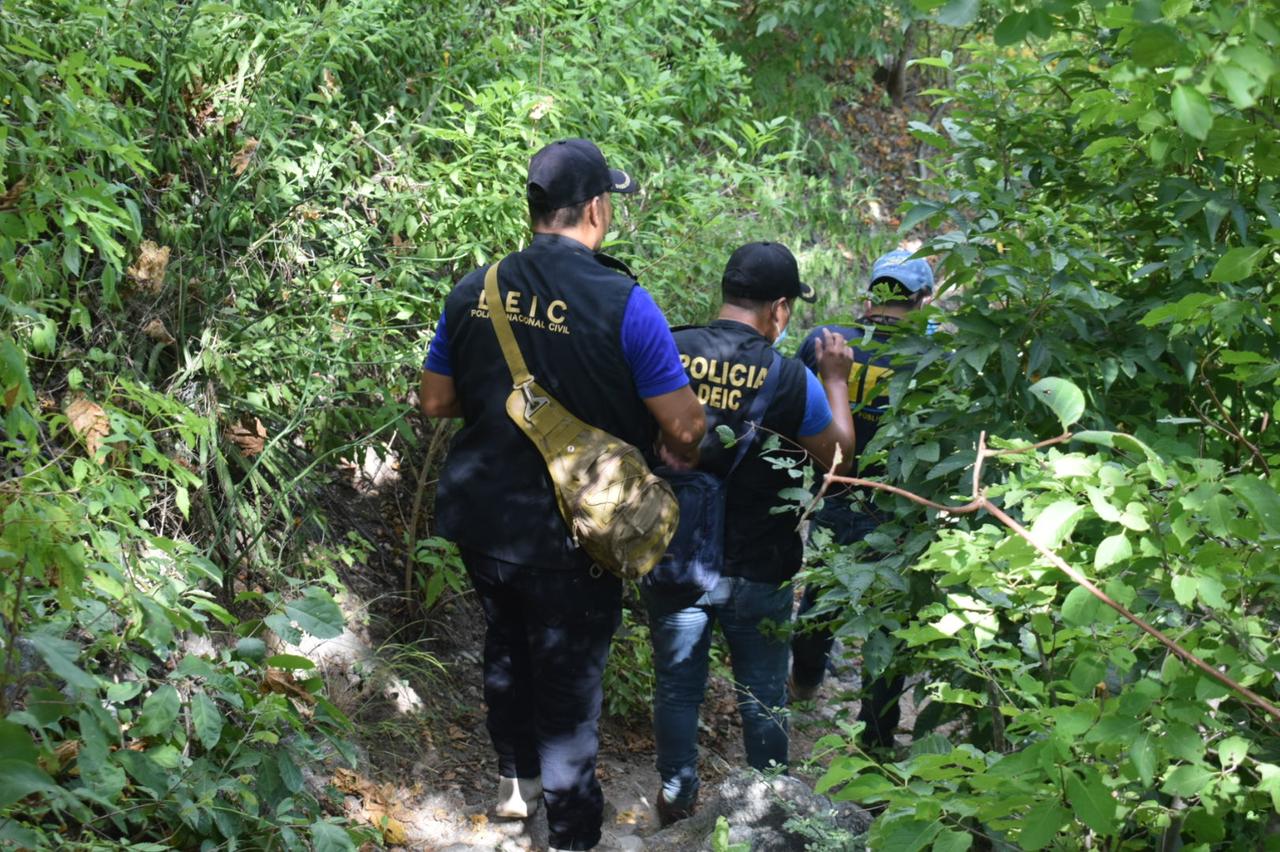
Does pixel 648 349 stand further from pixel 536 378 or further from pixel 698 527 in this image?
pixel 698 527

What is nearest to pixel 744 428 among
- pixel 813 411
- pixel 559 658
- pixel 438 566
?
pixel 813 411

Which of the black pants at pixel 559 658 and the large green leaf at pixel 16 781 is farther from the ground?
the large green leaf at pixel 16 781

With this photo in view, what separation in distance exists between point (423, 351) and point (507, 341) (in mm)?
1187

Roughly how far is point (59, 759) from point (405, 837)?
1.33 metres

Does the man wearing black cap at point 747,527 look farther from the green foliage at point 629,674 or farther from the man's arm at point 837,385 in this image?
the green foliage at point 629,674

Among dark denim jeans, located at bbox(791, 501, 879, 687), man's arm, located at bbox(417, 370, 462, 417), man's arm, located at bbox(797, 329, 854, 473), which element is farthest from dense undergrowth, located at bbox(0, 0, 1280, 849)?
dark denim jeans, located at bbox(791, 501, 879, 687)

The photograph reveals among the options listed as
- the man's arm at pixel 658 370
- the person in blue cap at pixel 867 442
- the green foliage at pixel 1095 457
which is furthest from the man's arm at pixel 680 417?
the person in blue cap at pixel 867 442

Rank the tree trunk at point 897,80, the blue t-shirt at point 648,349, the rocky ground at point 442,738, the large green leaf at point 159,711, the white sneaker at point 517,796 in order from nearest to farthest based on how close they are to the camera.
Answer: the large green leaf at point 159,711, the blue t-shirt at point 648,349, the rocky ground at point 442,738, the white sneaker at point 517,796, the tree trunk at point 897,80

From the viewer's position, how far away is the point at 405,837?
4.11 m

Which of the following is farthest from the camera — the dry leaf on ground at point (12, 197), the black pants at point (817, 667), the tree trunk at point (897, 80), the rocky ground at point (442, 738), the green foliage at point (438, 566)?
the tree trunk at point (897, 80)

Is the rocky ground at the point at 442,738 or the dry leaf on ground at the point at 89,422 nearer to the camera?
the dry leaf on ground at the point at 89,422

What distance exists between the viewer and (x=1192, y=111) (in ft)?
5.53

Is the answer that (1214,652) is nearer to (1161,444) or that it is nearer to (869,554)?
(1161,444)

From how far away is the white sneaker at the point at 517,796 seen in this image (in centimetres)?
420
